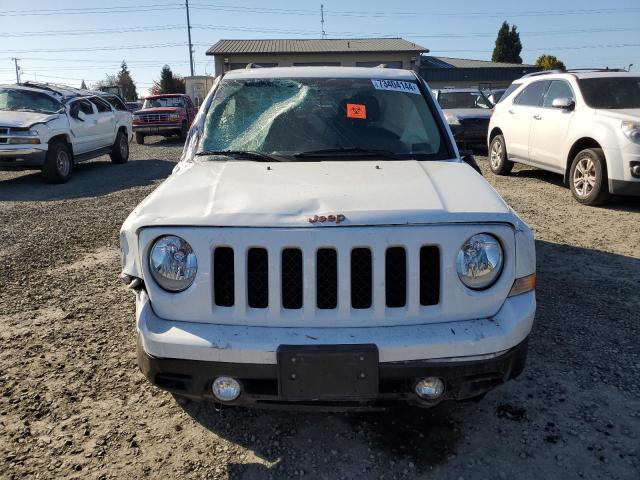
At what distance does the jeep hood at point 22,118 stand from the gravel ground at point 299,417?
633 cm

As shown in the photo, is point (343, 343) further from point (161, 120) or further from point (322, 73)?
point (161, 120)

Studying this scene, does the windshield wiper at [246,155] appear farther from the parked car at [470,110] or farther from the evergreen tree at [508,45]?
the evergreen tree at [508,45]

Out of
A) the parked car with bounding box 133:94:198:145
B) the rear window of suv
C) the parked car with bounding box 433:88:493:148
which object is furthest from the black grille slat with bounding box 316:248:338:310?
the parked car with bounding box 133:94:198:145

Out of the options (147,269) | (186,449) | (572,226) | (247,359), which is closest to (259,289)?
(247,359)

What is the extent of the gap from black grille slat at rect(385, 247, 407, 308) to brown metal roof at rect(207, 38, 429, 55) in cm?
3634

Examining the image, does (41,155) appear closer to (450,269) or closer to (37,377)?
(37,377)

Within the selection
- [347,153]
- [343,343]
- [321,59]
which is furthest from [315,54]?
[343,343]

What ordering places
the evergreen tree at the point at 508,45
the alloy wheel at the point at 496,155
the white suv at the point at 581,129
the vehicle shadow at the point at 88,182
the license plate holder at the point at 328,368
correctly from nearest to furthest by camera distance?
the license plate holder at the point at 328,368 < the white suv at the point at 581,129 < the vehicle shadow at the point at 88,182 < the alloy wheel at the point at 496,155 < the evergreen tree at the point at 508,45

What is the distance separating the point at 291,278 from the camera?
2273mm

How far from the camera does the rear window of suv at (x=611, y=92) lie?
765cm

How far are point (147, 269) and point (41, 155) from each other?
9.18m

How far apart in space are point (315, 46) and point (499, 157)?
104 feet

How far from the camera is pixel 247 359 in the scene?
7.09ft

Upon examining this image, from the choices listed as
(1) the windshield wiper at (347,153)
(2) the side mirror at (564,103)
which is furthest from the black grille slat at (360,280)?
(2) the side mirror at (564,103)
